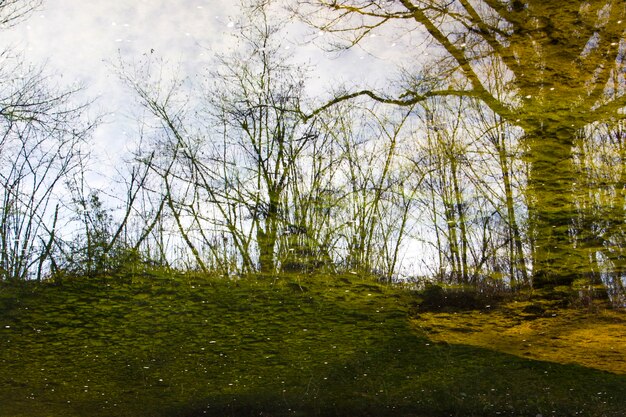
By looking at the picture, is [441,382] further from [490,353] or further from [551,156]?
[551,156]

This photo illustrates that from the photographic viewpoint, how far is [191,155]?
3.82 feet

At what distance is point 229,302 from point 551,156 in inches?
39.9

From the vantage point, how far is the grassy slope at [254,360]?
729mm

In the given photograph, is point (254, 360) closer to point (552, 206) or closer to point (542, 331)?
point (542, 331)

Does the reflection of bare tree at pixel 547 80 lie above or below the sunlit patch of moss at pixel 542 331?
above

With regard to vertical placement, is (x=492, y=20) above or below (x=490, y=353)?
above

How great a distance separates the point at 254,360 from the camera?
0.83m

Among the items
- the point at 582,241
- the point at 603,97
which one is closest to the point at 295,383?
the point at 582,241

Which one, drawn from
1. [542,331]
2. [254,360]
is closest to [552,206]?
[542,331]

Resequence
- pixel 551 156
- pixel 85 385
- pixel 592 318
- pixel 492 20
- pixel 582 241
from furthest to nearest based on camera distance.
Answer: pixel 492 20
pixel 551 156
pixel 582 241
pixel 592 318
pixel 85 385

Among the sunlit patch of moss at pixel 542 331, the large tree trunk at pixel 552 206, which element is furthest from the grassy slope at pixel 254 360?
the large tree trunk at pixel 552 206

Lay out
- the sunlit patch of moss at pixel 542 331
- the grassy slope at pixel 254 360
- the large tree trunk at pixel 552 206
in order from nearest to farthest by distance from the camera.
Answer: the grassy slope at pixel 254 360 < the sunlit patch of moss at pixel 542 331 < the large tree trunk at pixel 552 206

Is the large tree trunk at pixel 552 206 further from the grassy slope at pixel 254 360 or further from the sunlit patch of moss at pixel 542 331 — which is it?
the grassy slope at pixel 254 360

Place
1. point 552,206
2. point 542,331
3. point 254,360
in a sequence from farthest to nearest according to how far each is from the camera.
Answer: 1. point 552,206
2. point 542,331
3. point 254,360
